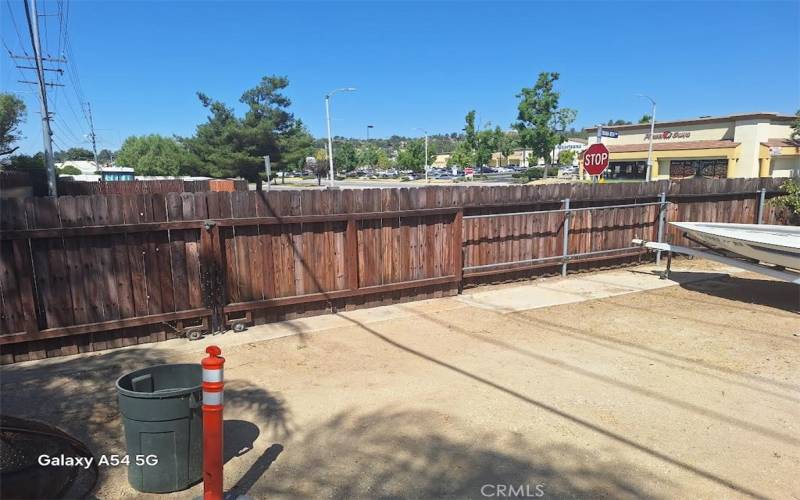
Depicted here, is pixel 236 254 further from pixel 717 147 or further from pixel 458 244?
pixel 717 147

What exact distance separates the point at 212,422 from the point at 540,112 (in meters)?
56.7

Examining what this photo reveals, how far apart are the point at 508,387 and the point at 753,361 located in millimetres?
3161

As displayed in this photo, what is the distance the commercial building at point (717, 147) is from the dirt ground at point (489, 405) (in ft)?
118

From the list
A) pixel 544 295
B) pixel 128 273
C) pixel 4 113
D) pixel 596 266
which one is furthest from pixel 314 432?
pixel 4 113

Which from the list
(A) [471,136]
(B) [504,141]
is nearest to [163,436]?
(A) [471,136]

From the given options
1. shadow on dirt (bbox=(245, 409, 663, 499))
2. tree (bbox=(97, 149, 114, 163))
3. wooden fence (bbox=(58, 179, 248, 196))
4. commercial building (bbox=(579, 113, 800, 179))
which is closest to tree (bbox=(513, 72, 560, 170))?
commercial building (bbox=(579, 113, 800, 179))

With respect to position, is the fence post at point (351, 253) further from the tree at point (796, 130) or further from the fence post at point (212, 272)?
the tree at point (796, 130)

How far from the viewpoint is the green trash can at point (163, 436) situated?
11.4 ft

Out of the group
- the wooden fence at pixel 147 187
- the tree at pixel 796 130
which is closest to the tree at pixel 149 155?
the wooden fence at pixel 147 187

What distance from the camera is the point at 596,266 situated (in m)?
11.5

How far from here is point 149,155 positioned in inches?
3615

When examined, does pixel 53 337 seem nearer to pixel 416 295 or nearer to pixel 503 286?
pixel 416 295

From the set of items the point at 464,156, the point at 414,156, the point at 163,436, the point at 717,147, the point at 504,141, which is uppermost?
the point at 504,141

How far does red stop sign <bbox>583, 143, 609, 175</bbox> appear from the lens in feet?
35.5
